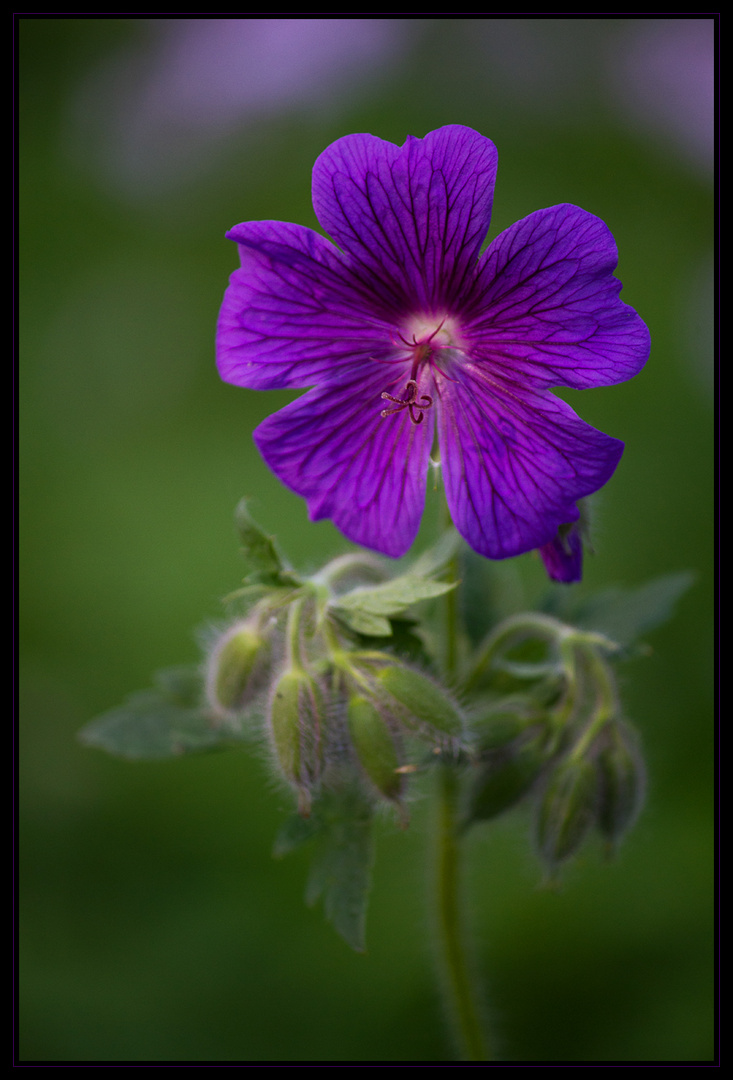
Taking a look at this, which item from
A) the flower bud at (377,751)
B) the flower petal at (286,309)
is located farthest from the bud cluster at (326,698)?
the flower petal at (286,309)

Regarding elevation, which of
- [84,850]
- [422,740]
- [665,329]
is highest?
[665,329]

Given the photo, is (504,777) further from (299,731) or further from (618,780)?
(299,731)

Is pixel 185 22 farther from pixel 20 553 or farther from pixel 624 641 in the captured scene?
pixel 624 641

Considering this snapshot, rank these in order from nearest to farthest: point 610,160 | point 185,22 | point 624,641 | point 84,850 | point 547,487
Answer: point 547,487 → point 624,641 → point 84,850 → point 610,160 → point 185,22

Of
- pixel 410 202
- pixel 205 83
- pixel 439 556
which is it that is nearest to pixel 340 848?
pixel 439 556

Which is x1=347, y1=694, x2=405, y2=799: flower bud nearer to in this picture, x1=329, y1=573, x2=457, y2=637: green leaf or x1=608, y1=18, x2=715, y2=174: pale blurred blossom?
x1=329, y1=573, x2=457, y2=637: green leaf
